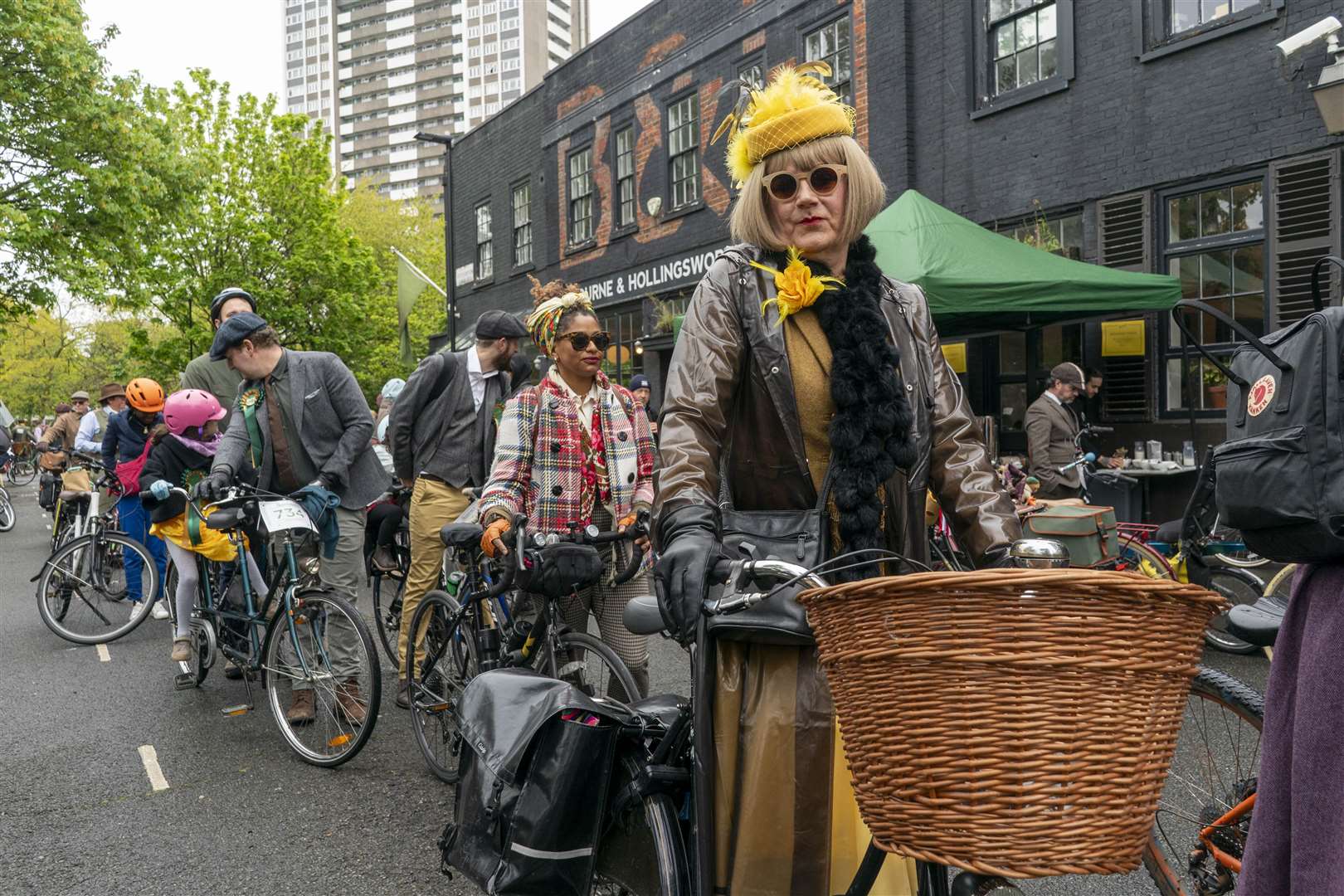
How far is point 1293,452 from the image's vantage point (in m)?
1.71

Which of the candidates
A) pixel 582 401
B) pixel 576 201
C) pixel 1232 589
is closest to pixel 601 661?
pixel 582 401

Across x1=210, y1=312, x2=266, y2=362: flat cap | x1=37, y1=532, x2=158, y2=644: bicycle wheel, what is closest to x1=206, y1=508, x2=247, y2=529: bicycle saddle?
x1=210, y1=312, x2=266, y2=362: flat cap

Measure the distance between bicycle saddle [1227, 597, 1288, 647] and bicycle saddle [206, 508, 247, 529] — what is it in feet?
14.0

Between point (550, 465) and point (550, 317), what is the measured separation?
599mm

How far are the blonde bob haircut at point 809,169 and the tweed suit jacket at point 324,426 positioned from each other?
3467mm

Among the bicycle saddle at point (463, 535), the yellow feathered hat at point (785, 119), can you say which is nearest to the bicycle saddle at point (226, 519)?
the bicycle saddle at point (463, 535)

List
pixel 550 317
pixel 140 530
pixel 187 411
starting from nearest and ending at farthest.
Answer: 1. pixel 550 317
2. pixel 187 411
3. pixel 140 530

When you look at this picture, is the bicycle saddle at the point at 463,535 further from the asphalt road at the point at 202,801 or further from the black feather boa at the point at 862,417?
the black feather boa at the point at 862,417

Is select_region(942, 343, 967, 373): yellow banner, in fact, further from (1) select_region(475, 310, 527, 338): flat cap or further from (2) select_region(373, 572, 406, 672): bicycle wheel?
(2) select_region(373, 572, 406, 672): bicycle wheel

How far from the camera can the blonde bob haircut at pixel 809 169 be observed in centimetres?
235

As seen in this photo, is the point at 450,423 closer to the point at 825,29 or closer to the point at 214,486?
the point at 214,486

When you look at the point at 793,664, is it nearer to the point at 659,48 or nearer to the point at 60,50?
the point at 659,48

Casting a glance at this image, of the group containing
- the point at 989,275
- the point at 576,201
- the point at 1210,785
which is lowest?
the point at 1210,785

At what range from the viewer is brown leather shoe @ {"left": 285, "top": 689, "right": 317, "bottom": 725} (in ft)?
16.6
